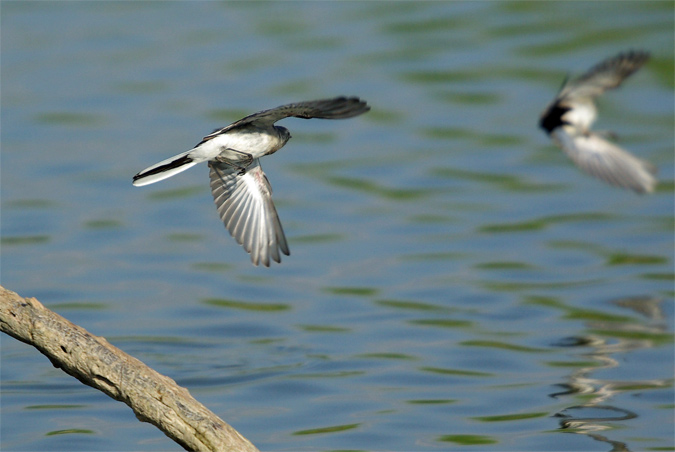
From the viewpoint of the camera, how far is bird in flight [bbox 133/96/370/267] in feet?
15.8

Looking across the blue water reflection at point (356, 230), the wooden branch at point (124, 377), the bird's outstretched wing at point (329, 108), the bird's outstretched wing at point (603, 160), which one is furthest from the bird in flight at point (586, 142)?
the wooden branch at point (124, 377)

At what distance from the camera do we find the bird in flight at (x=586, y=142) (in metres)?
9.91

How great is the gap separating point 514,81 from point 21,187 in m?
9.15

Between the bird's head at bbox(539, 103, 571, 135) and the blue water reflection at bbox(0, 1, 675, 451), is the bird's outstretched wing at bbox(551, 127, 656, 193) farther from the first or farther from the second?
the blue water reflection at bbox(0, 1, 675, 451)

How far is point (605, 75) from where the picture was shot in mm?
9430

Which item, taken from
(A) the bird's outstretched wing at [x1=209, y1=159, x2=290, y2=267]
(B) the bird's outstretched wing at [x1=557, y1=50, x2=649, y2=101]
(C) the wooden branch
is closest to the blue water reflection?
(A) the bird's outstretched wing at [x1=209, y1=159, x2=290, y2=267]

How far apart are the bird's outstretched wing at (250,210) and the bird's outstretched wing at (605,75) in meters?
4.16

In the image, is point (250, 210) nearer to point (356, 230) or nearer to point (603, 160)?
point (603, 160)

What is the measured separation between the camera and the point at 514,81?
18.7 metres

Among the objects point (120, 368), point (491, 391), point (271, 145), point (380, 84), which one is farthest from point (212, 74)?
point (120, 368)

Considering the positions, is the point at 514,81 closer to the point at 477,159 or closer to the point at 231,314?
the point at 477,159

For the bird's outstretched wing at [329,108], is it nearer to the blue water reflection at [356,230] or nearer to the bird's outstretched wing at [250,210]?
the bird's outstretched wing at [250,210]

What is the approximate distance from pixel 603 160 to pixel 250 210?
483cm

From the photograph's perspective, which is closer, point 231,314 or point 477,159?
point 231,314
